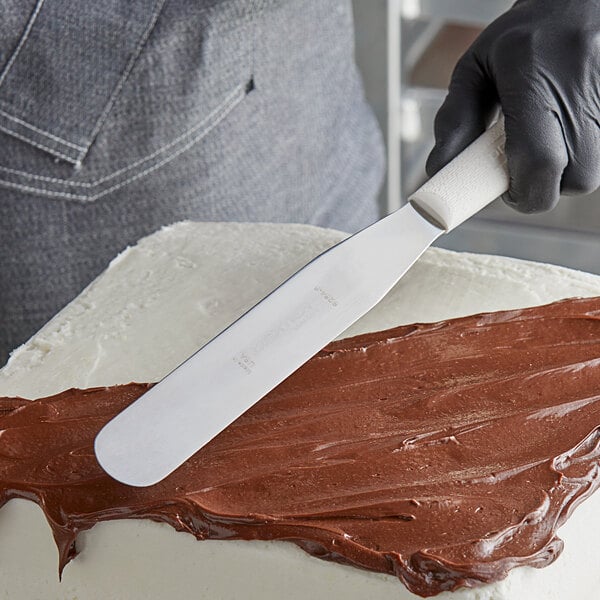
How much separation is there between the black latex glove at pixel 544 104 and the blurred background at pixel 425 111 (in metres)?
1.06

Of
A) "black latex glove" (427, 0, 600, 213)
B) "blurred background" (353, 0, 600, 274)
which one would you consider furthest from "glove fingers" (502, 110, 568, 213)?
"blurred background" (353, 0, 600, 274)

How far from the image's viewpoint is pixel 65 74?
1.33 metres

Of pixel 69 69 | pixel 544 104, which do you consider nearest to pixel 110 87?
pixel 69 69

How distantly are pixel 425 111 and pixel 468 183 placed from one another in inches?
51.7

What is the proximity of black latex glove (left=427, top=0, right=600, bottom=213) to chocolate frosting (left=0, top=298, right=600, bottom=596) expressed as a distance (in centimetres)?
18

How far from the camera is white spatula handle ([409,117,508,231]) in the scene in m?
0.96

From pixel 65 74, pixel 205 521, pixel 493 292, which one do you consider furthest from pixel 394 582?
pixel 65 74

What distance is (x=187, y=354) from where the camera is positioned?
99cm

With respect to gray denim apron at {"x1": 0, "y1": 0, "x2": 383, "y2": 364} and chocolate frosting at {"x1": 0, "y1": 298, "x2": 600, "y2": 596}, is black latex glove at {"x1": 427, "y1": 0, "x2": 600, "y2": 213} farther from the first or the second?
gray denim apron at {"x1": 0, "y1": 0, "x2": 383, "y2": 364}

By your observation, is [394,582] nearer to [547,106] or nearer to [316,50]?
[547,106]

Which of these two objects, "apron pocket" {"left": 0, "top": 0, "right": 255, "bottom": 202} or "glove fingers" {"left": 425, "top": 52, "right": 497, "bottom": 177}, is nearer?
"glove fingers" {"left": 425, "top": 52, "right": 497, "bottom": 177}

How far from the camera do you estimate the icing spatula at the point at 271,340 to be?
0.80 metres

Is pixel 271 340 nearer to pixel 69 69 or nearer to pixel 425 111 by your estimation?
pixel 69 69

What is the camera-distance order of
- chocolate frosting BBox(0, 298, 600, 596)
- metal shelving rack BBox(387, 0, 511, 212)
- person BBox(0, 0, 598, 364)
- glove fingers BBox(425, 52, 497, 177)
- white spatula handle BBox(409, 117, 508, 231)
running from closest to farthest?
chocolate frosting BBox(0, 298, 600, 596) < white spatula handle BBox(409, 117, 508, 231) < glove fingers BBox(425, 52, 497, 177) < person BBox(0, 0, 598, 364) < metal shelving rack BBox(387, 0, 511, 212)
